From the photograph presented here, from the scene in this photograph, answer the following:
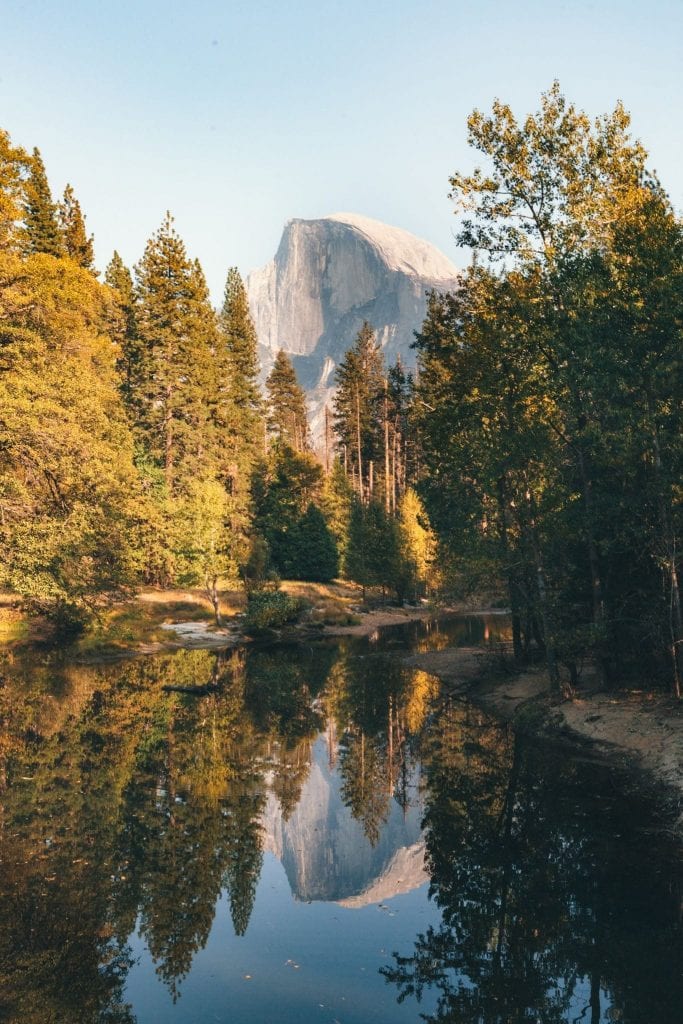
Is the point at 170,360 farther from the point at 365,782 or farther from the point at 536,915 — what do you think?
the point at 536,915

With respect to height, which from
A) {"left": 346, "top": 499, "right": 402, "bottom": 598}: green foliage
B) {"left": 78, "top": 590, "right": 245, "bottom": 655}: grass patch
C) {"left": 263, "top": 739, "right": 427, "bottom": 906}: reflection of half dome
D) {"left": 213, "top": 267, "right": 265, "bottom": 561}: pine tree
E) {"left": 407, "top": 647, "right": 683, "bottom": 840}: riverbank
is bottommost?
{"left": 263, "top": 739, "right": 427, "bottom": 906}: reflection of half dome

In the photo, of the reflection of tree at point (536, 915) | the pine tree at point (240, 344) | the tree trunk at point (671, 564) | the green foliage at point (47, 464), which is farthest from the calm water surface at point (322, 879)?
the pine tree at point (240, 344)

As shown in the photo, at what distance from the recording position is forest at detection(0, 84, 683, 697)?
2075 cm

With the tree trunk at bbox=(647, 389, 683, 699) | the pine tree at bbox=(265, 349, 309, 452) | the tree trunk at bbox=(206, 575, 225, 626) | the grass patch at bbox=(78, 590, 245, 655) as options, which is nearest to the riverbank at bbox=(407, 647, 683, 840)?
the tree trunk at bbox=(647, 389, 683, 699)

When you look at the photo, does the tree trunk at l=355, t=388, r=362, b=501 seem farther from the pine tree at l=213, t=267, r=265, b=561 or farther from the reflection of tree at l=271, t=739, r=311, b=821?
the reflection of tree at l=271, t=739, r=311, b=821

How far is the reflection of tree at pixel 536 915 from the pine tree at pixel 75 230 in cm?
5862

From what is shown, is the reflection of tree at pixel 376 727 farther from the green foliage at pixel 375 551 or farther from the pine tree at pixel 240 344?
the pine tree at pixel 240 344

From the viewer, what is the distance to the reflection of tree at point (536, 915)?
9883 mm

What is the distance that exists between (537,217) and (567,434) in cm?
712

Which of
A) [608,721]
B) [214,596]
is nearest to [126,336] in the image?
[214,596]

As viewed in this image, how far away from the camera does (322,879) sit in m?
14.8

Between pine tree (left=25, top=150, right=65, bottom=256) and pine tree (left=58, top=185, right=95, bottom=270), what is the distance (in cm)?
586

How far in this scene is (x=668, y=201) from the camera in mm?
22078

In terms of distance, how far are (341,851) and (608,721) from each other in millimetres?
10035
